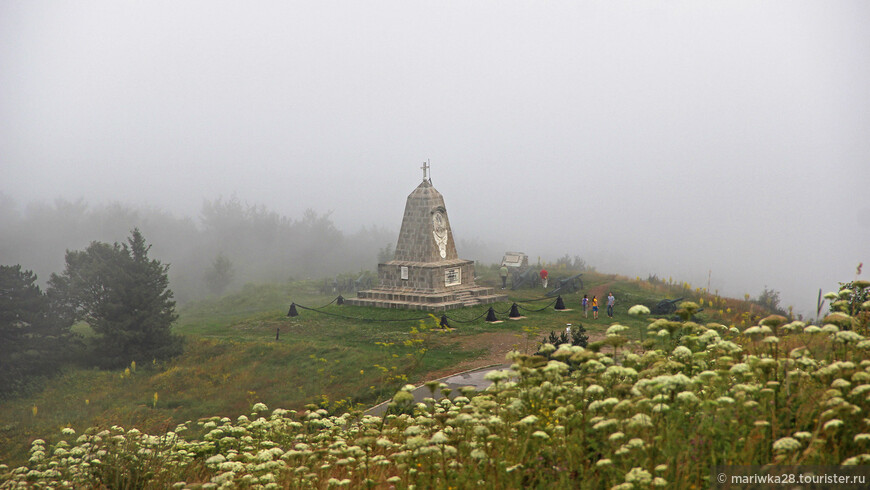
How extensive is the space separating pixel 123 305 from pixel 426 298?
1255 centimetres

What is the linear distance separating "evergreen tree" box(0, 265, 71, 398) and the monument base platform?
12.7m

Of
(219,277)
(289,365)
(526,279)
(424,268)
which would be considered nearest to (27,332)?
(289,365)

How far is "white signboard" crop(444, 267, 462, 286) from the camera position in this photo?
108ft

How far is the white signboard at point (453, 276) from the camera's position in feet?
108

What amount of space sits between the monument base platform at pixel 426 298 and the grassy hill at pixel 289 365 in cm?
83

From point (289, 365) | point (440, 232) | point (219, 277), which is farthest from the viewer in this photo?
point (219, 277)

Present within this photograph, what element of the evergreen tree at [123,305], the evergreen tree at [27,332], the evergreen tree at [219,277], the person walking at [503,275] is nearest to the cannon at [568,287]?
the person walking at [503,275]

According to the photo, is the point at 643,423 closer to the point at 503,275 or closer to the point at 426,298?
the point at 426,298

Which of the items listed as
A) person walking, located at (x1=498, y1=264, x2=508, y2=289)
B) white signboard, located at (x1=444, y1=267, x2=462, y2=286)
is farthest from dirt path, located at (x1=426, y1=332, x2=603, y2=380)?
person walking, located at (x1=498, y1=264, x2=508, y2=289)

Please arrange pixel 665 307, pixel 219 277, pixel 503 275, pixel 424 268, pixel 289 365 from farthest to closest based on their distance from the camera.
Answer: pixel 219 277
pixel 503 275
pixel 424 268
pixel 665 307
pixel 289 365

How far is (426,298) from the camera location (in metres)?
31.3

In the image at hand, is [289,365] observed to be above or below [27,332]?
below

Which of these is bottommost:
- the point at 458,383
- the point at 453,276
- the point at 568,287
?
the point at 458,383

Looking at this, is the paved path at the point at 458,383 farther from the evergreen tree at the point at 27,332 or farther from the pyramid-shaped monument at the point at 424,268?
the evergreen tree at the point at 27,332
